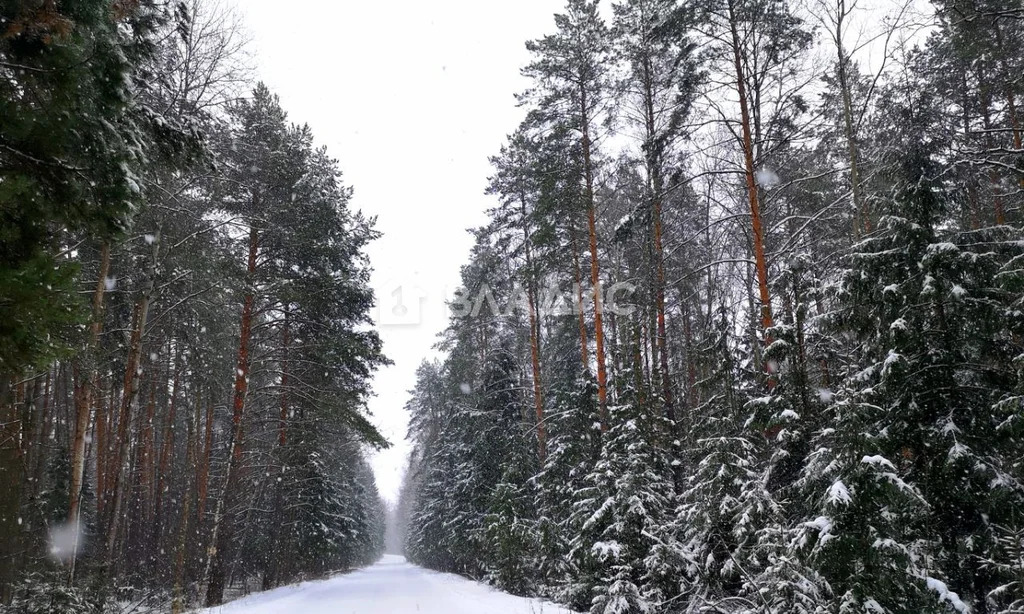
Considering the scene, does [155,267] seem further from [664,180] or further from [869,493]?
[869,493]

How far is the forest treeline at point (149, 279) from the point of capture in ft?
17.3

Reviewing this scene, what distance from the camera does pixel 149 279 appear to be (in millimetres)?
10914

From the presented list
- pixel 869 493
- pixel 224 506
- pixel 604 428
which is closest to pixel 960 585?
pixel 869 493

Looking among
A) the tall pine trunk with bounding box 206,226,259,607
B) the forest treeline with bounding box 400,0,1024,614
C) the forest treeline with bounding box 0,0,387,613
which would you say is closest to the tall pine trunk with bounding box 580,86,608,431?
the forest treeline with bounding box 400,0,1024,614

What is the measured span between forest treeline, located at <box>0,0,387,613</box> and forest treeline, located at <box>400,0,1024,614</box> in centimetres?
630

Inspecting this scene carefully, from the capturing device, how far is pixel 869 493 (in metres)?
5.61

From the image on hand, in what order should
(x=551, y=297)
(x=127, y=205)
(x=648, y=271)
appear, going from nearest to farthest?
(x=127, y=205), (x=648, y=271), (x=551, y=297)

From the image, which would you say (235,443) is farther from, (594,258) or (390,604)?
(594,258)

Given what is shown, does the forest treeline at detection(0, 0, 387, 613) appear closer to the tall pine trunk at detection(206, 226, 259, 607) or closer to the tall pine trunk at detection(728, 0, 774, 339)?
the tall pine trunk at detection(206, 226, 259, 607)

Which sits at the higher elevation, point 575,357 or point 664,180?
point 664,180

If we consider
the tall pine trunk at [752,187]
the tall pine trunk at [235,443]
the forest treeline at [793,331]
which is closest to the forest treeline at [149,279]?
the tall pine trunk at [235,443]

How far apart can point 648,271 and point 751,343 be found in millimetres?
3747

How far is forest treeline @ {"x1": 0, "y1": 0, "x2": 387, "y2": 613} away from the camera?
526cm

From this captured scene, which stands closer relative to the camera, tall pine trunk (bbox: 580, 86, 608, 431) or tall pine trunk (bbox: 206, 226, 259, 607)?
tall pine trunk (bbox: 206, 226, 259, 607)
